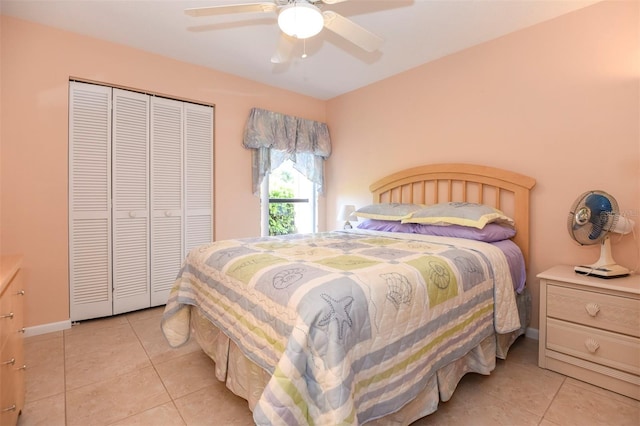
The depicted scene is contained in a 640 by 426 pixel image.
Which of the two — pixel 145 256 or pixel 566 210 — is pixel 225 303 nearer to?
pixel 145 256

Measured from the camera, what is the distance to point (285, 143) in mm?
3797

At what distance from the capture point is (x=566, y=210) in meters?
2.32

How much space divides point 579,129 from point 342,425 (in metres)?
2.59

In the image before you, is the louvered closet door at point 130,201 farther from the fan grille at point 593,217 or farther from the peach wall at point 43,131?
the fan grille at point 593,217

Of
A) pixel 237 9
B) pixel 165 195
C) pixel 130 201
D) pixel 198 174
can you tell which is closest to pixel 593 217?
pixel 237 9

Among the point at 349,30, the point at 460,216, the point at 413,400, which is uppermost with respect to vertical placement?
the point at 349,30

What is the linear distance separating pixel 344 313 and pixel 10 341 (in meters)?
1.43

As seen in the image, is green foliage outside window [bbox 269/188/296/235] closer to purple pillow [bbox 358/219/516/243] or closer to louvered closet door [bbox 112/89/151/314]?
louvered closet door [bbox 112/89/151/314]

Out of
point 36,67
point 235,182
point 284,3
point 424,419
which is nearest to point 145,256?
point 235,182

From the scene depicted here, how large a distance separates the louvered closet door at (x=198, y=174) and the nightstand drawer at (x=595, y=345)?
315 cm

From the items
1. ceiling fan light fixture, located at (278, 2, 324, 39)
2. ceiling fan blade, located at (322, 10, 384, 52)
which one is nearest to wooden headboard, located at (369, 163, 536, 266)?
ceiling fan blade, located at (322, 10, 384, 52)

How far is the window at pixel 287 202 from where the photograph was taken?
3.90 m

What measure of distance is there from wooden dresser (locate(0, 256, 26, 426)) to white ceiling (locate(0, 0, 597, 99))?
1.97m

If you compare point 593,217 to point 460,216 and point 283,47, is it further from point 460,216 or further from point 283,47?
point 283,47
